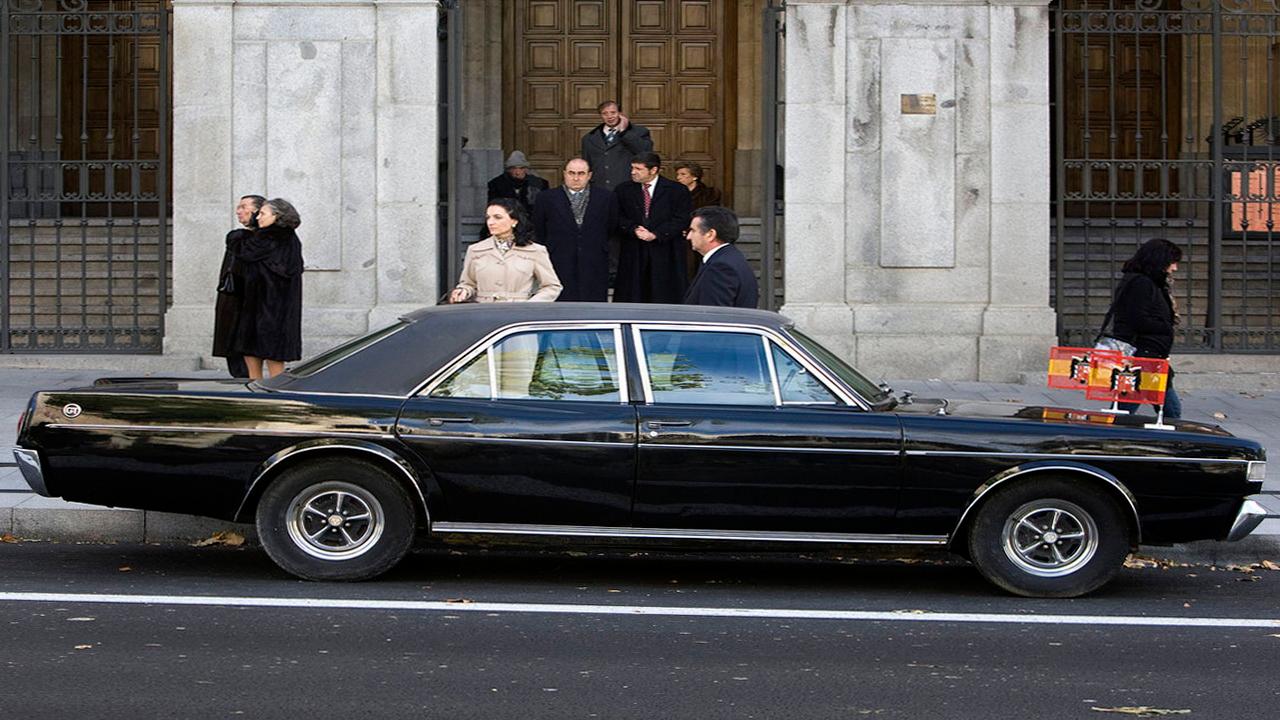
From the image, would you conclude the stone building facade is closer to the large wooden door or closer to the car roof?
Result: the large wooden door

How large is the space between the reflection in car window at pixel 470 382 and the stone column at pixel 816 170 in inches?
325

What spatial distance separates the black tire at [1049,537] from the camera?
8383 millimetres

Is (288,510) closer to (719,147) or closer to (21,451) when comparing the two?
(21,451)

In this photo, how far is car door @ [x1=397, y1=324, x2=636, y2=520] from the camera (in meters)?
8.28

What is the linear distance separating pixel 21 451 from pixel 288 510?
124cm

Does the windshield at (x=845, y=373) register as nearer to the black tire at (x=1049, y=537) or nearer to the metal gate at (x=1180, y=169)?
the black tire at (x=1049, y=537)

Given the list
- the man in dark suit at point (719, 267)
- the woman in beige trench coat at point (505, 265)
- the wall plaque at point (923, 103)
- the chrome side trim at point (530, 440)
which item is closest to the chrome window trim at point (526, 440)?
the chrome side trim at point (530, 440)

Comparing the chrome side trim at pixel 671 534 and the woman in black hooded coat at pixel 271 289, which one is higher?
the woman in black hooded coat at pixel 271 289

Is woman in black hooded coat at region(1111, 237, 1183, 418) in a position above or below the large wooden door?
below

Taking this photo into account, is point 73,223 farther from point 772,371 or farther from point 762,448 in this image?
point 762,448

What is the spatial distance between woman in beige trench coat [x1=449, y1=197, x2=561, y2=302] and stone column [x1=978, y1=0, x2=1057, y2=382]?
→ 626 centimetres

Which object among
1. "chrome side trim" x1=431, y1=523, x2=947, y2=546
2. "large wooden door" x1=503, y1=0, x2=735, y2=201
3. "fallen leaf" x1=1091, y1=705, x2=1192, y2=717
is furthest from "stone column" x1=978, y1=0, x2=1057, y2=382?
"fallen leaf" x1=1091, y1=705, x2=1192, y2=717

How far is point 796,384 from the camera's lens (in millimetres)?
8469

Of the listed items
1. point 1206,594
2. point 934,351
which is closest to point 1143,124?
point 934,351
